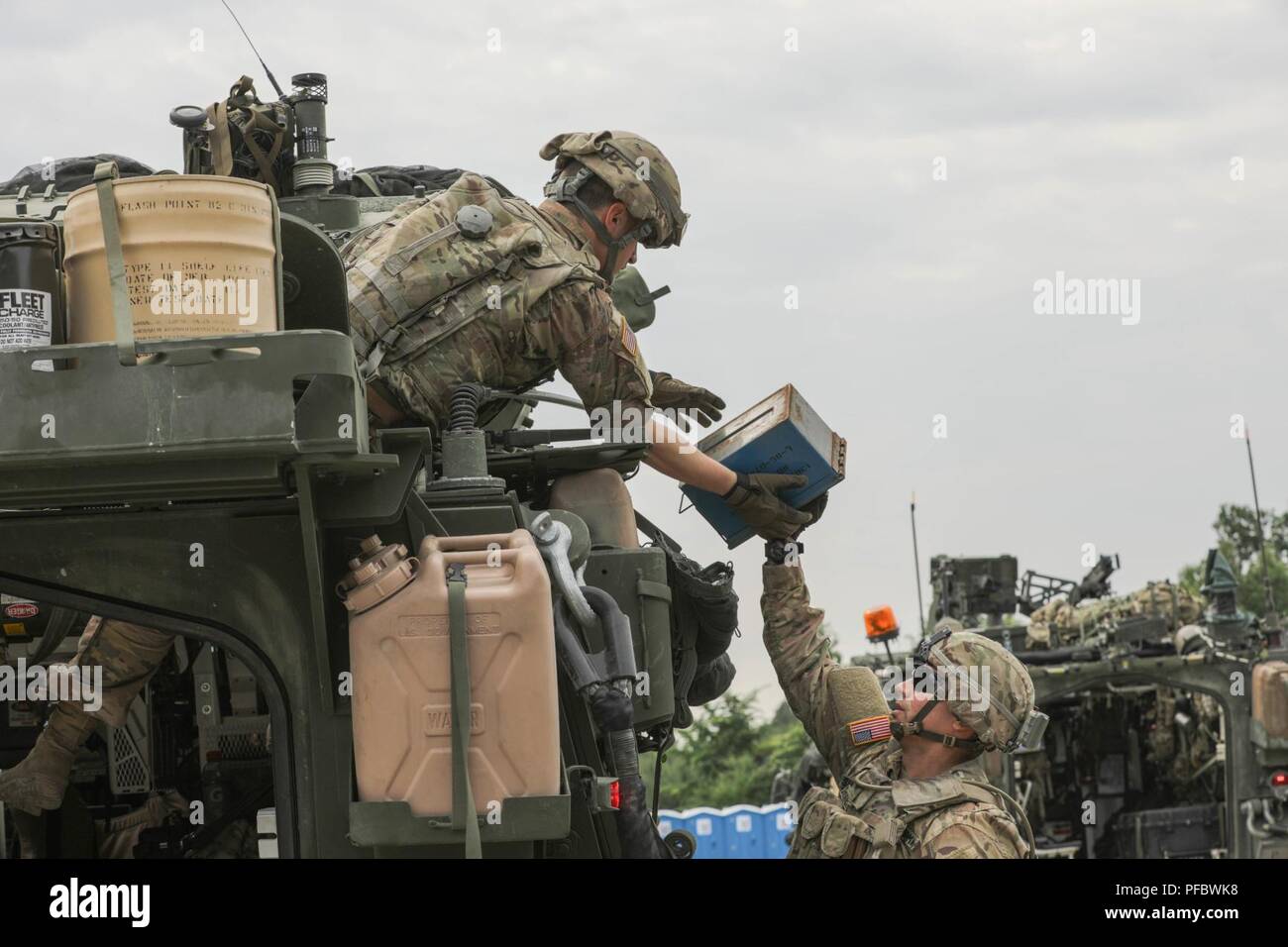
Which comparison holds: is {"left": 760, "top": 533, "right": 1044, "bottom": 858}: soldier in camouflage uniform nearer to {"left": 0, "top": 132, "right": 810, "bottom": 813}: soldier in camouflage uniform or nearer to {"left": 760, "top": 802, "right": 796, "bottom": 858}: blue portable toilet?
{"left": 0, "top": 132, "right": 810, "bottom": 813}: soldier in camouflage uniform

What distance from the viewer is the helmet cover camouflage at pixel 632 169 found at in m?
5.60

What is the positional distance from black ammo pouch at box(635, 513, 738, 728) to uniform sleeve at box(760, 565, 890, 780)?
20cm

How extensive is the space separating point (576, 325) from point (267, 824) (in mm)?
1606

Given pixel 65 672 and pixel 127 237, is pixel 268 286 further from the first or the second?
pixel 65 672

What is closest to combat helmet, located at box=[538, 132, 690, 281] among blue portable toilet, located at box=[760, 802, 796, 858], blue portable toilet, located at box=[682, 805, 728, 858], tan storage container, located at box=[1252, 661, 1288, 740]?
tan storage container, located at box=[1252, 661, 1288, 740]

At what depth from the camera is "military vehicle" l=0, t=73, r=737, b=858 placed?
3.79 meters

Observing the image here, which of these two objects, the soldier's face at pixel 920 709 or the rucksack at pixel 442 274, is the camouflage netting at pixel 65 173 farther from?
the soldier's face at pixel 920 709

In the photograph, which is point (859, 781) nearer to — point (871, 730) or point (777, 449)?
point (871, 730)

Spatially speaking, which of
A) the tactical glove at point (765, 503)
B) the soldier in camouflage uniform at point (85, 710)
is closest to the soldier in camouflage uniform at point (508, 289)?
the tactical glove at point (765, 503)

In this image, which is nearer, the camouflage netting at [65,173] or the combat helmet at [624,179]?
the combat helmet at [624,179]

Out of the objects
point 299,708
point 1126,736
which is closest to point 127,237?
point 299,708

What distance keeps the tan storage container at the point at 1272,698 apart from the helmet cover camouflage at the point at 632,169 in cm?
989

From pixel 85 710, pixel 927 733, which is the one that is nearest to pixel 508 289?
pixel 85 710

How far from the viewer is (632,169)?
221 inches
